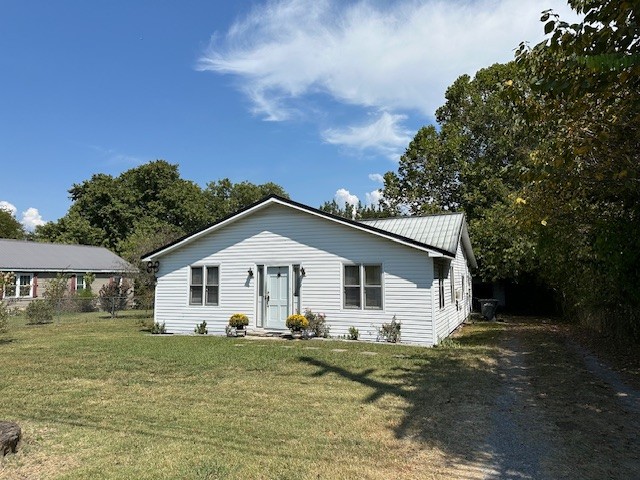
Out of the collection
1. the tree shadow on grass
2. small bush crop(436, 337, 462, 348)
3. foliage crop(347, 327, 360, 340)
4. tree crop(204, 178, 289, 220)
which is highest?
tree crop(204, 178, 289, 220)

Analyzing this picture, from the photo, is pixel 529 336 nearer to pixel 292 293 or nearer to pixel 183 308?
pixel 292 293

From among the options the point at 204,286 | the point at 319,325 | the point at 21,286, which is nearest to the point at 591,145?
the point at 319,325

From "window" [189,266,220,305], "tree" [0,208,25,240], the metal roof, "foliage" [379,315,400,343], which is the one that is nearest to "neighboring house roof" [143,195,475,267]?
the metal roof

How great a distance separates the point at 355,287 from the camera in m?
13.5

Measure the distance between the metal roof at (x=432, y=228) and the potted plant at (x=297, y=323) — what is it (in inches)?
158

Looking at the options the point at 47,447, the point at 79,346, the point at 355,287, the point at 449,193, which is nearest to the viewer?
the point at 47,447

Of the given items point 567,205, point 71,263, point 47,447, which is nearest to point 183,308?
point 47,447

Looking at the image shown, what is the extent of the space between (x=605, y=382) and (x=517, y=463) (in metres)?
4.73

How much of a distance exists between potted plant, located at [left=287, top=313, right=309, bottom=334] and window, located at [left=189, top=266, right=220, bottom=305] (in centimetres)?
334

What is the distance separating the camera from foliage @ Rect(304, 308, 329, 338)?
13641 millimetres

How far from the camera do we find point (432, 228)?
15555 mm

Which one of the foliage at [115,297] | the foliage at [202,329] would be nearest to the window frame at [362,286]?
the foliage at [202,329]

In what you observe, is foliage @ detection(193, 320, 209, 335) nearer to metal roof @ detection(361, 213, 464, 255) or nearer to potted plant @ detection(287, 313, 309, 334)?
potted plant @ detection(287, 313, 309, 334)

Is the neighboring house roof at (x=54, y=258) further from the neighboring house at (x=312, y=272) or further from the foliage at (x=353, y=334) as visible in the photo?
the foliage at (x=353, y=334)
